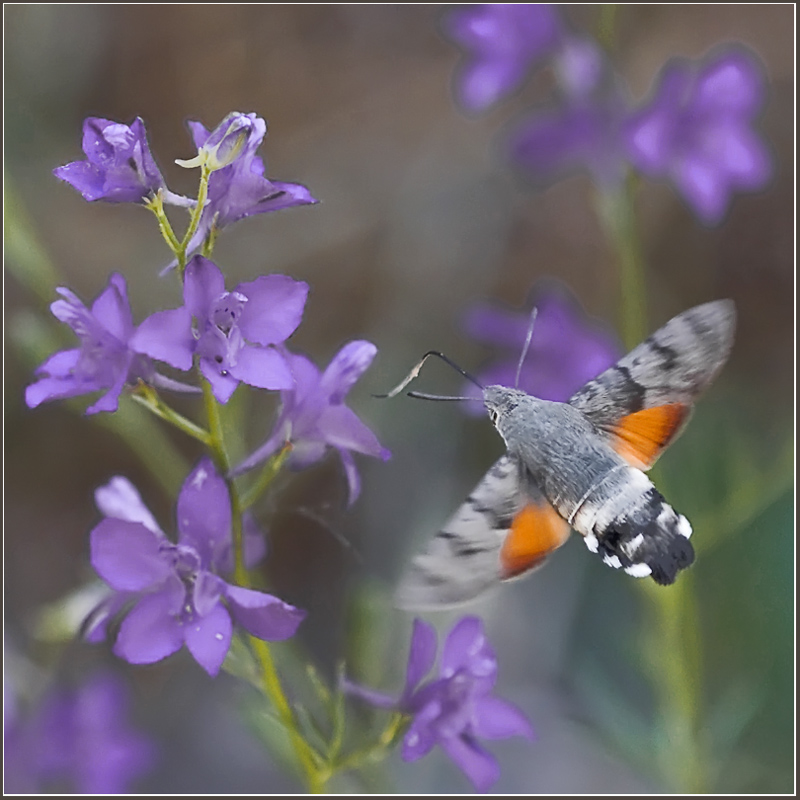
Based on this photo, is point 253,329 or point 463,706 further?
point 463,706

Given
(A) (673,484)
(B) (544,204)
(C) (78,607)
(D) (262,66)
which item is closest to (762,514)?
(A) (673,484)

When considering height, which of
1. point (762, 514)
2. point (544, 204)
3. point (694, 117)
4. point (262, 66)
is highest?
point (694, 117)

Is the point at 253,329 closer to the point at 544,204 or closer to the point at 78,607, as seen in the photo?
the point at 78,607

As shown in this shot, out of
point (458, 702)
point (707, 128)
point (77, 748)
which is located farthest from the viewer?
point (707, 128)

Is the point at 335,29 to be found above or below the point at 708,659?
above

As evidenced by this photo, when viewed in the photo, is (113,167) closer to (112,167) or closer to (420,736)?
(112,167)

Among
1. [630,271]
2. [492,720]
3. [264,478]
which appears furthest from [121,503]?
[630,271]

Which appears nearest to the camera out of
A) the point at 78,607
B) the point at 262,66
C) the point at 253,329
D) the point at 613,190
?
the point at 253,329
